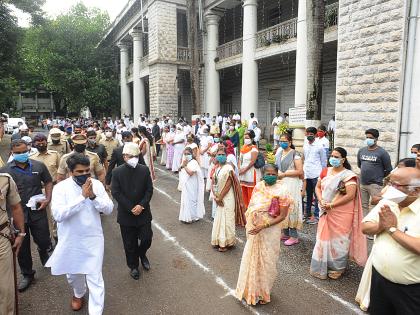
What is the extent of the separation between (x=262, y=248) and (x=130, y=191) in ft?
5.99

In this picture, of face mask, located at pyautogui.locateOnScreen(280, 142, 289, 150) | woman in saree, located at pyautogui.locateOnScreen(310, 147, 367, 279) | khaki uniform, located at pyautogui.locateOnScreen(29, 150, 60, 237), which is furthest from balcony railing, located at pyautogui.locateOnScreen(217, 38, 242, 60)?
woman in saree, located at pyautogui.locateOnScreen(310, 147, 367, 279)

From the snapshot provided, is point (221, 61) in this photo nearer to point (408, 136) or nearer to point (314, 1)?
point (314, 1)

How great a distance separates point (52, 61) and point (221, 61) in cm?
1547

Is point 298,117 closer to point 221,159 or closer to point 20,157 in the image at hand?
point 221,159

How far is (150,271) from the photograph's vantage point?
15.8ft

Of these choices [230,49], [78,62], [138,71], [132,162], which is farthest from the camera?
[78,62]

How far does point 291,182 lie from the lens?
5.91 metres

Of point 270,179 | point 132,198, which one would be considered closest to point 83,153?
point 132,198

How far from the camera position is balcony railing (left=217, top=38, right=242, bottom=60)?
1886cm

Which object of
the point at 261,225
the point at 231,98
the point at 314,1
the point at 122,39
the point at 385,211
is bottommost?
the point at 261,225

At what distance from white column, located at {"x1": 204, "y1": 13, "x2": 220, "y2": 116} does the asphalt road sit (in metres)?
14.7

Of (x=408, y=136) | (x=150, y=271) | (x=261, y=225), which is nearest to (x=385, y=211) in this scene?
(x=261, y=225)

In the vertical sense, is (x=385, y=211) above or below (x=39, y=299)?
above

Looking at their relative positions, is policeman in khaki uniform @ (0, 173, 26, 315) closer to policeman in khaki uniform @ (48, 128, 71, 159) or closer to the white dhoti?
the white dhoti
